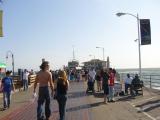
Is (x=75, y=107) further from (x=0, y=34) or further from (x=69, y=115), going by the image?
(x=0, y=34)

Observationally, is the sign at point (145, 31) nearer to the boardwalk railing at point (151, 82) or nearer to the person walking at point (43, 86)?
the boardwalk railing at point (151, 82)

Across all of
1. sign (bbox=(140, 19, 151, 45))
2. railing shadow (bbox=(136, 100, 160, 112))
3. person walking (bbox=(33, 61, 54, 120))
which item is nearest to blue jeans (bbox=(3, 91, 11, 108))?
person walking (bbox=(33, 61, 54, 120))

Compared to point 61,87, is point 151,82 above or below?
below

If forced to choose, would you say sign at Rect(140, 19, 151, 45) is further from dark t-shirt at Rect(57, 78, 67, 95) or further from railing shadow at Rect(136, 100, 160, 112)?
dark t-shirt at Rect(57, 78, 67, 95)

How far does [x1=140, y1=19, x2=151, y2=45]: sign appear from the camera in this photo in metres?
33.8

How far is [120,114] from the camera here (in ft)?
55.4

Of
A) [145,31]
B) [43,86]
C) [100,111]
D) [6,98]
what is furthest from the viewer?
[145,31]

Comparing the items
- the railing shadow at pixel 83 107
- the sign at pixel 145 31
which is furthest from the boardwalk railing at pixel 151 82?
the railing shadow at pixel 83 107

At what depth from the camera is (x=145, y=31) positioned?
1344 inches

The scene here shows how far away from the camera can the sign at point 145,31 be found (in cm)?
3378

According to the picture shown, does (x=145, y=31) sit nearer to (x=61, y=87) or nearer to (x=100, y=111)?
(x=100, y=111)

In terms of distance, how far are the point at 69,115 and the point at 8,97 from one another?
3844 mm

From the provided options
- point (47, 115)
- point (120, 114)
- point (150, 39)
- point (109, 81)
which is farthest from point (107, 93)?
point (150, 39)

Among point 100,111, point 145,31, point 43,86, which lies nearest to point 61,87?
point 43,86
